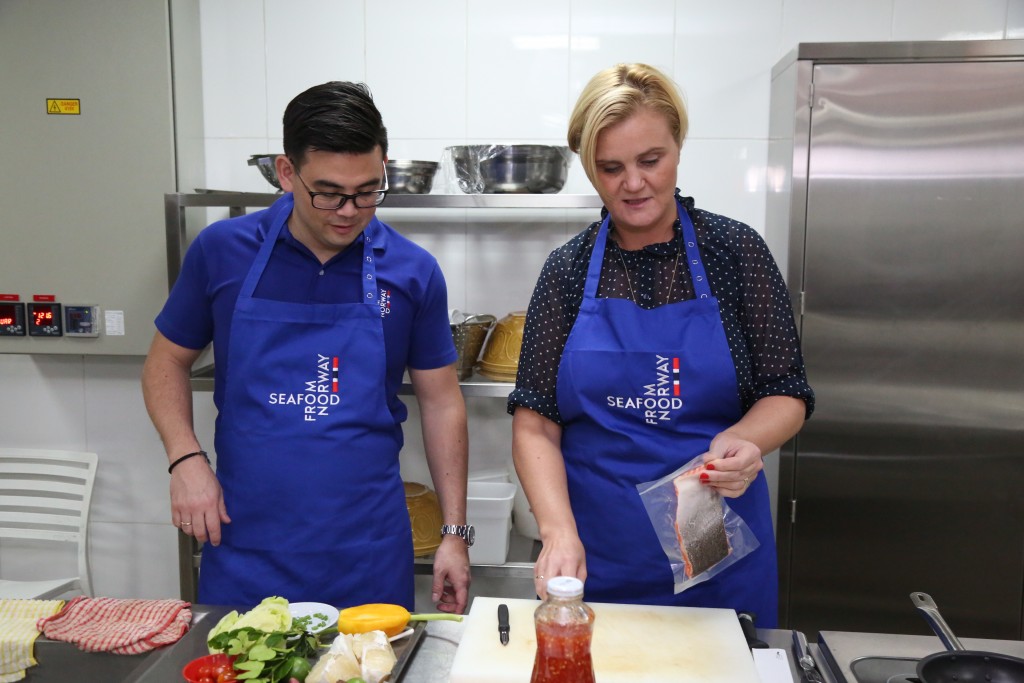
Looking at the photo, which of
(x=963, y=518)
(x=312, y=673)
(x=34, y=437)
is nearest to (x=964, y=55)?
(x=963, y=518)

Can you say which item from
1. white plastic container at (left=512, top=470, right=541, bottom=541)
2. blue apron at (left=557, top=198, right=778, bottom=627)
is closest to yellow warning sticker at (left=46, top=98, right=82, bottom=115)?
white plastic container at (left=512, top=470, right=541, bottom=541)

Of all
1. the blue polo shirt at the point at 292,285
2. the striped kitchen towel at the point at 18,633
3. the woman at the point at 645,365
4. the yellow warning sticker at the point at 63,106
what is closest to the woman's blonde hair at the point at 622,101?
the woman at the point at 645,365

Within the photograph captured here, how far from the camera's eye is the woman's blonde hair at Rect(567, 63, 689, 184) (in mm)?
1373

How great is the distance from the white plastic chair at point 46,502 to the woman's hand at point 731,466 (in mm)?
2089

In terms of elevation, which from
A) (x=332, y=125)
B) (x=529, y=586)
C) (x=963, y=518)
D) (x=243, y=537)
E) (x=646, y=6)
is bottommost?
(x=529, y=586)

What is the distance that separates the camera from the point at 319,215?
156 centimetres

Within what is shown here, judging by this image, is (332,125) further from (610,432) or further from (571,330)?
(610,432)

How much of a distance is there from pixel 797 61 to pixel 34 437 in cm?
272

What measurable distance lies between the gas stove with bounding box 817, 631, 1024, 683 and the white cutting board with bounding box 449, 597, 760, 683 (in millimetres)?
120

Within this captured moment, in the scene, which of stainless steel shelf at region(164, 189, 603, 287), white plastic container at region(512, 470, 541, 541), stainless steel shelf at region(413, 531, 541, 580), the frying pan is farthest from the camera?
white plastic container at region(512, 470, 541, 541)

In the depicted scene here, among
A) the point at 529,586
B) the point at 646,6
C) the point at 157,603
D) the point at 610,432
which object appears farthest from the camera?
the point at 529,586

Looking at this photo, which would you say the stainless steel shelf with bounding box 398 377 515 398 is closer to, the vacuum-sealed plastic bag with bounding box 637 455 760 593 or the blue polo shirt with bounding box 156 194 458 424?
the blue polo shirt with bounding box 156 194 458 424

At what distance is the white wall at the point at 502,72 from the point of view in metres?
2.56

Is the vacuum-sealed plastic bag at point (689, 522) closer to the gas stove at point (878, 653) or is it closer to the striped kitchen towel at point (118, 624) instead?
A: the gas stove at point (878, 653)
